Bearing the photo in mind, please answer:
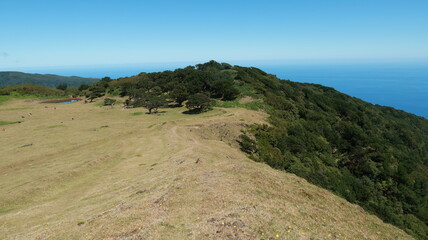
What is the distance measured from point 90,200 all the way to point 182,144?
11533 mm

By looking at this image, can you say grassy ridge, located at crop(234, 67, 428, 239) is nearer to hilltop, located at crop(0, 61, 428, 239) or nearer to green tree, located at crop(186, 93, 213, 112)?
hilltop, located at crop(0, 61, 428, 239)

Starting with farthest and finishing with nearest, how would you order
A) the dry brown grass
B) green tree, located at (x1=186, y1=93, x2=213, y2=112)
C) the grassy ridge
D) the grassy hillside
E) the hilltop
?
green tree, located at (x1=186, y1=93, x2=213, y2=112) → the grassy hillside → the hilltop → the grassy ridge → the dry brown grass

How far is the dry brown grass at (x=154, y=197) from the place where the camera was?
31.6 ft

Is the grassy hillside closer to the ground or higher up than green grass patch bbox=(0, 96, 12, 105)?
closer to the ground

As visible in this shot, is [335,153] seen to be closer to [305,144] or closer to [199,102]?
[305,144]

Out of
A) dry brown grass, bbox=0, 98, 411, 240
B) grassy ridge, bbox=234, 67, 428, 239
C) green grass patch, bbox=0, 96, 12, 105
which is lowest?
grassy ridge, bbox=234, 67, 428, 239

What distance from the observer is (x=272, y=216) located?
10.5 meters

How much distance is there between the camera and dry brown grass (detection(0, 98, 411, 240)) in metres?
9.63

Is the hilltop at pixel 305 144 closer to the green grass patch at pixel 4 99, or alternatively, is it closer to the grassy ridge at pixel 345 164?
the grassy ridge at pixel 345 164

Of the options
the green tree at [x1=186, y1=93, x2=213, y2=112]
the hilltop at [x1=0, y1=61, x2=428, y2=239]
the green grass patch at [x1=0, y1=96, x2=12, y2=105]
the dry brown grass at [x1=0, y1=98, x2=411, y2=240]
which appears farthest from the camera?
the green grass patch at [x1=0, y1=96, x2=12, y2=105]

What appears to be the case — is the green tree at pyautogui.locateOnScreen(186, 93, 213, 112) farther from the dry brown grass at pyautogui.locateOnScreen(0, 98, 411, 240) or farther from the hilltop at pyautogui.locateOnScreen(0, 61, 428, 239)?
the dry brown grass at pyautogui.locateOnScreen(0, 98, 411, 240)

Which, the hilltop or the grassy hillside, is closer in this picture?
the hilltop

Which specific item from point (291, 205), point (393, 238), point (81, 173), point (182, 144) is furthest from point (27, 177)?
point (393, 238)

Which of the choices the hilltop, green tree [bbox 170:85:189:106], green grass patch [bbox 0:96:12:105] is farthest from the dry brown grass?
green grass patch [bbox 0:96:12:105]
